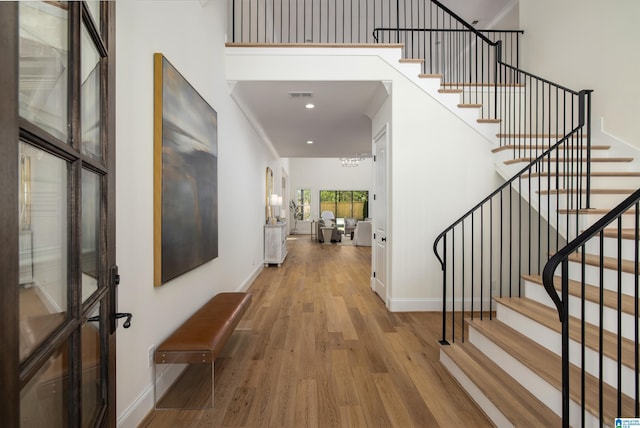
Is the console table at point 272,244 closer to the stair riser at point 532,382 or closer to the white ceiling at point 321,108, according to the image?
the white ceiling at point 321,108

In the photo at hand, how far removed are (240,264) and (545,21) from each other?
551cm

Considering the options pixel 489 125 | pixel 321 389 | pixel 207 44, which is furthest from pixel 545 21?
pixel 321 389

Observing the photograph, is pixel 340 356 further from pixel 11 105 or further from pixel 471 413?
pixel 11 105

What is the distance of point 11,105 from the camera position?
54 cm

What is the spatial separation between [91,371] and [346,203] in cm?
1533

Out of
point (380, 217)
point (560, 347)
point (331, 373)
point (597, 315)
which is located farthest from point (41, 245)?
point (380, 217)

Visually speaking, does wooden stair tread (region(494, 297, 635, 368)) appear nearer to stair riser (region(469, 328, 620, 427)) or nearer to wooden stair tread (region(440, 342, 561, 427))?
stair riser (region(469, 328, 620, 427))

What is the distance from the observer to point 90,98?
100cm

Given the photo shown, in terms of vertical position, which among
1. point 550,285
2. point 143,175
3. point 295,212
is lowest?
point 550,285

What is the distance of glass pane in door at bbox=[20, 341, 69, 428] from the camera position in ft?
2.15

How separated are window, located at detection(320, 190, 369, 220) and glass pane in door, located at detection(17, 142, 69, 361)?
49.7 feet

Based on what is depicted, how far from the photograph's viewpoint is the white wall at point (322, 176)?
51.7ft

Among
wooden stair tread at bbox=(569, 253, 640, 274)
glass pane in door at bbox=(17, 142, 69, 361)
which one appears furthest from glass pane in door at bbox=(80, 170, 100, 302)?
wooden stair tread at bbox=(569, 253, 640, 274)

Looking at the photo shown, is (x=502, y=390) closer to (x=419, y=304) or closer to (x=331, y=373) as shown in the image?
(x=331, y=373)
